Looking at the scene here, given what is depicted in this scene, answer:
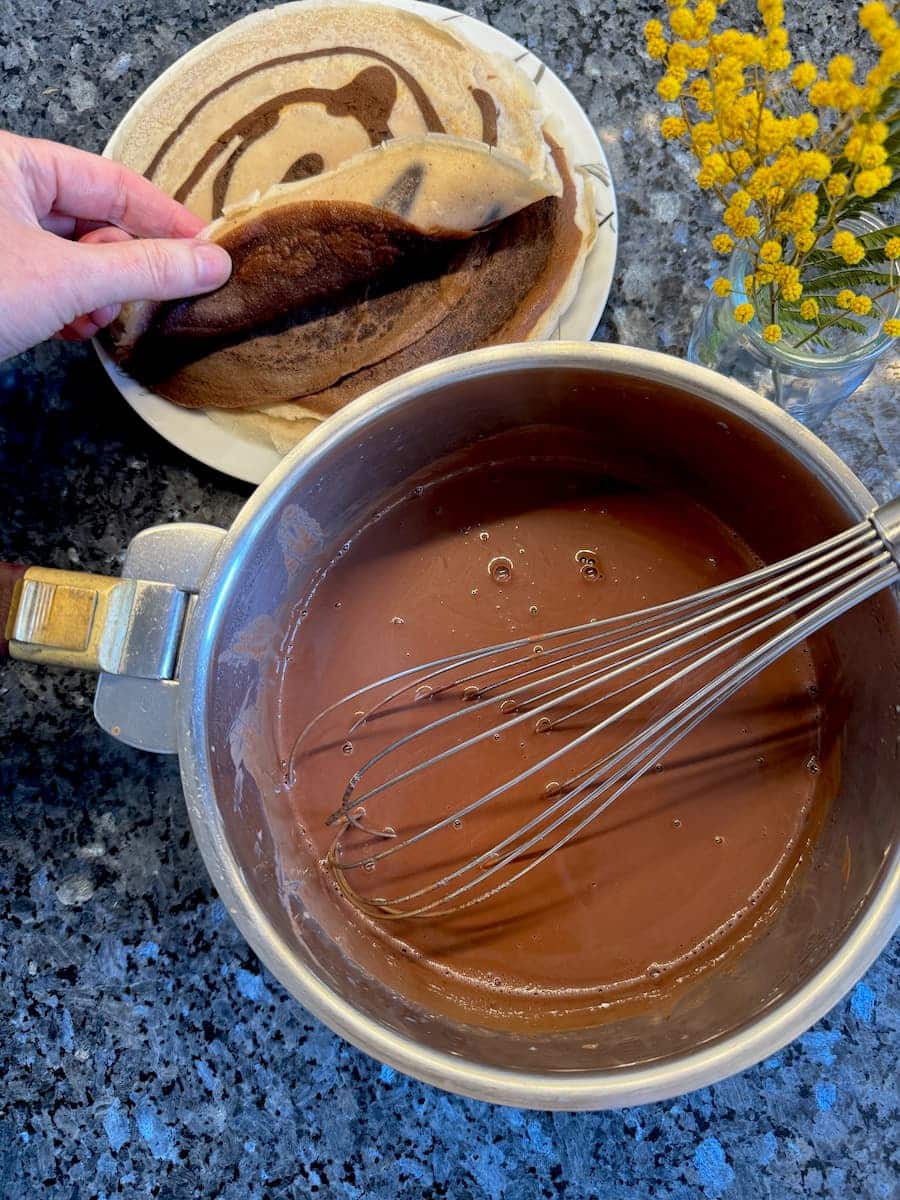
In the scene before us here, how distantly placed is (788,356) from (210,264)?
0.39 m

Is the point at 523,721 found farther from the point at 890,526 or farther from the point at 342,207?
the point at 342,207

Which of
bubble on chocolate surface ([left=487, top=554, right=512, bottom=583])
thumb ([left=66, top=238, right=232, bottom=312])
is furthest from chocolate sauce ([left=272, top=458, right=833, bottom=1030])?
thumb ([left=66, top=238, right=232, bottom=312])

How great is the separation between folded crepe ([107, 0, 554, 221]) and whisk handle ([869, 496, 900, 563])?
17.7 inches

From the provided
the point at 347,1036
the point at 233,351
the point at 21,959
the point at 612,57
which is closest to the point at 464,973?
the point at 347,1036

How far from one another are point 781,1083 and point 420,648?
0.38m

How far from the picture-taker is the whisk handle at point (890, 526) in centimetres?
44

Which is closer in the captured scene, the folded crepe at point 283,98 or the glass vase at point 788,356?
the glass vase at point 788,356

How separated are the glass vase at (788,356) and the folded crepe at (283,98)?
10.1 inches

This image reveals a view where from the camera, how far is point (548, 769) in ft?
1.97

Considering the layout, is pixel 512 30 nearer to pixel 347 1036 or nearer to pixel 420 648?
pixel 420 648

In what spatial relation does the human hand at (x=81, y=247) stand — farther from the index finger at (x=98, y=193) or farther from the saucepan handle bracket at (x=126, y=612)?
the saucepan handle bracket at (x=126, y=612)

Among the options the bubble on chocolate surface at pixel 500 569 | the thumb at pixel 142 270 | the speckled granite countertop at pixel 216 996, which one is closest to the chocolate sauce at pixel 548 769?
the bubble on chocolate surface at pixel 500 569

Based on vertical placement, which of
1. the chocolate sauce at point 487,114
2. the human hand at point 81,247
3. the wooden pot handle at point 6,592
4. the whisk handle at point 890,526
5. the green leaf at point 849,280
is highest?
the green leaf at point 849,280

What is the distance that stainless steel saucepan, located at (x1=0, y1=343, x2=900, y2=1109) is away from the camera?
1.45 ft
